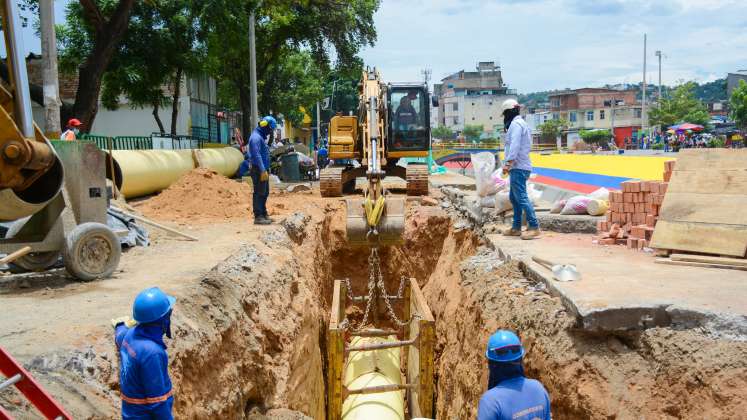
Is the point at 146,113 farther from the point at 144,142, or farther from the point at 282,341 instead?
the point at 282,341

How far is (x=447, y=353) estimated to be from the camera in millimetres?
9562

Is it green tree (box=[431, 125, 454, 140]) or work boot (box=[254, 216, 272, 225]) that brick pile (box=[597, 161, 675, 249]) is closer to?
work boot (box=[254, 216, 272, 225])

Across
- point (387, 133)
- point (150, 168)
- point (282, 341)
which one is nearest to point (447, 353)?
point (282, 341)

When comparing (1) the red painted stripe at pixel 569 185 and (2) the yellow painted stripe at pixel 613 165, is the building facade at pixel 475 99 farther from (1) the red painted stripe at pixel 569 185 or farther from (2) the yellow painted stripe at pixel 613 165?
(1) the red painted stripe at pixel 569 185

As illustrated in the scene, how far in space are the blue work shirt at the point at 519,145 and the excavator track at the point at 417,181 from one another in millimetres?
7752

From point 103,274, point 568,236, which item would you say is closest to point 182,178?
point 103,274

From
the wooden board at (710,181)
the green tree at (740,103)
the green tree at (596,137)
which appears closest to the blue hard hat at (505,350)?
the wooden board at (710,181)

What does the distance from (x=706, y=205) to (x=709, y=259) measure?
2.57 ft

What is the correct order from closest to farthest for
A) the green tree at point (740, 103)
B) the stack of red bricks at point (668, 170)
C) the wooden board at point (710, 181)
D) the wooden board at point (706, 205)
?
the wooden board at point (706, 205)
the wooden board at point (710, 181)
the stack of red bricks at point (668, 170)
the green tree at point (740, 103)

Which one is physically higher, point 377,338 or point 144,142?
point 144,142

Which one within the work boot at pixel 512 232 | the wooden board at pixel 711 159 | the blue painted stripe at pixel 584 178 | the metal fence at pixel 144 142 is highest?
the metal fence at pixel 144 142

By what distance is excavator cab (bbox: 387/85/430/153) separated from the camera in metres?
16.8

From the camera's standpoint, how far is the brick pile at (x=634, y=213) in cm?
796

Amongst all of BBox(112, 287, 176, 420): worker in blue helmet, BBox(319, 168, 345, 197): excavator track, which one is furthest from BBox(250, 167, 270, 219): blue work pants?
BBox(112, 287, 176, 420): worker in blue helmet
